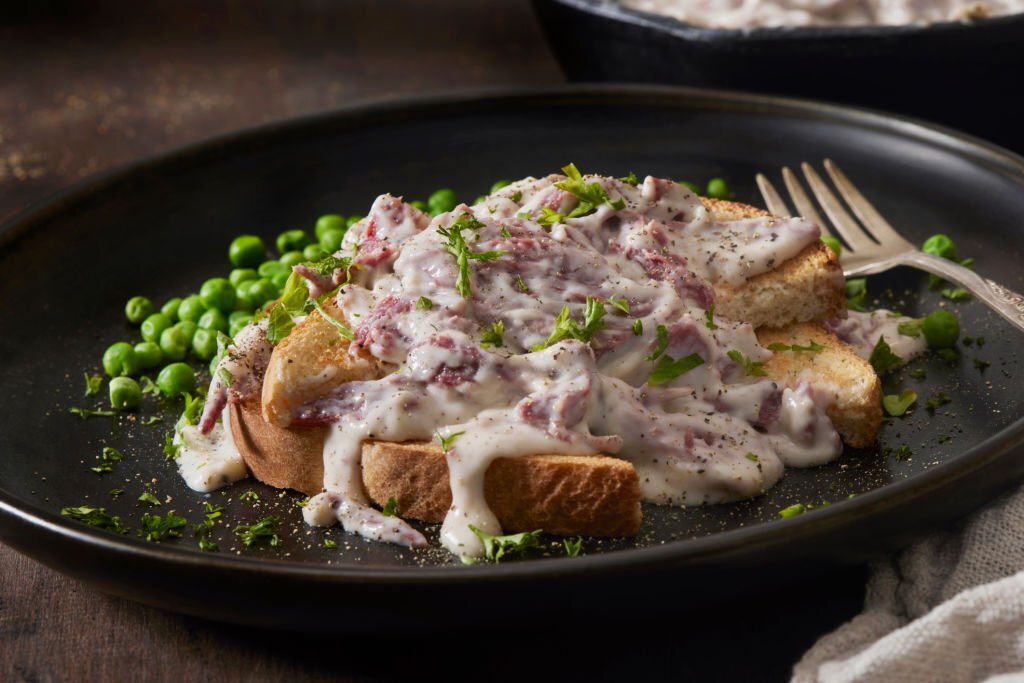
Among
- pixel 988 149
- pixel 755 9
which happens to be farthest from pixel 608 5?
pixel 988 149

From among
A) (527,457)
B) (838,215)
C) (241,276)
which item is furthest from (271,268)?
(838,215)

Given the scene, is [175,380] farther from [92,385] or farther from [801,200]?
[801,200]

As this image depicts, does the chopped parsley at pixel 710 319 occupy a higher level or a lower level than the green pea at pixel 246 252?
higher

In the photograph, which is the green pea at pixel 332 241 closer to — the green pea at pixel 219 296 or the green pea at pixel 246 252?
the green pea at pixel 246 252

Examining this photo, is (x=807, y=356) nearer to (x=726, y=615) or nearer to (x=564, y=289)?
(x=564, y=289)

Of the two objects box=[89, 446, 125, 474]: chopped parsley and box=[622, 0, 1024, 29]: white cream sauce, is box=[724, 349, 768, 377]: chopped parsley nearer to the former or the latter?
box=[89, 446, 125, 474]: chopped parsley

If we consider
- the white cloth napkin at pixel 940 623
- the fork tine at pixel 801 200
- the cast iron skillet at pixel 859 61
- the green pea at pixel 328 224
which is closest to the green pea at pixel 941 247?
the fork tine at pixel 801 200

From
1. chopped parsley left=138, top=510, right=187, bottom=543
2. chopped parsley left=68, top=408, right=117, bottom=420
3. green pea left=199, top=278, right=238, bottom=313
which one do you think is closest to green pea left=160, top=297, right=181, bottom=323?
green pea left=199, top=278, right=238, bottom=313
